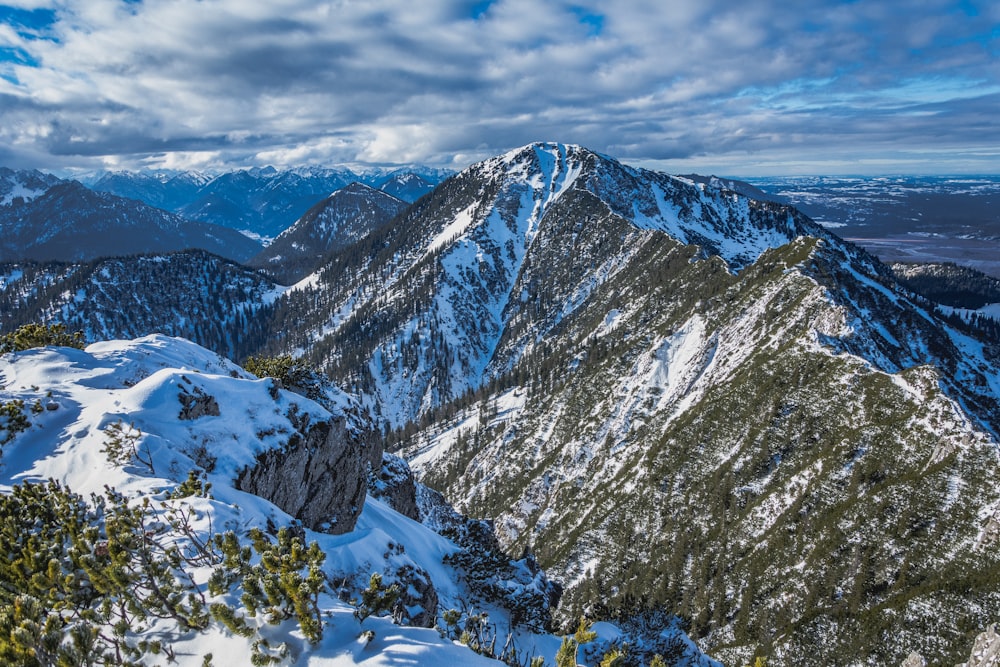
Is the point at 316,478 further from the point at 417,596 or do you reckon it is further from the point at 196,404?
the point at 417,596

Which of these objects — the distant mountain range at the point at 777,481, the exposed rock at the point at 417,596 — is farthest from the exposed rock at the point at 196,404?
the distant mountain range at the point at 777,481

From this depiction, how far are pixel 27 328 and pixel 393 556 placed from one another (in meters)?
50.1

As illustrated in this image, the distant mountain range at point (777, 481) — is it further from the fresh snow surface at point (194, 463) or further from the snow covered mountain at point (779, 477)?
the fresh snow surface at point (194, 463)

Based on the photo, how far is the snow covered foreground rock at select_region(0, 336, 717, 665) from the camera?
48.2ft

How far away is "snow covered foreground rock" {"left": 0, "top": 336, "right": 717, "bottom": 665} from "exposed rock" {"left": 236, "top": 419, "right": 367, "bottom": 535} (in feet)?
0.67

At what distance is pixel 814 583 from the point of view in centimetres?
6788

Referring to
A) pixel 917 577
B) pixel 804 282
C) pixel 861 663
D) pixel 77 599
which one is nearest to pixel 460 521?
pixel 861 663

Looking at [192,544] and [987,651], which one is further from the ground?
[192,544]

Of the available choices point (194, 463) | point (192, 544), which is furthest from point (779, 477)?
point (192, 544)

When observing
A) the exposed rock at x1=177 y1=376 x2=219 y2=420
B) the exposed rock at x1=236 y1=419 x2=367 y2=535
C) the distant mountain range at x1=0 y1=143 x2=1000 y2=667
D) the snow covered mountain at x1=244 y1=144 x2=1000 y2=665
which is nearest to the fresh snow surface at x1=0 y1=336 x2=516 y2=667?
the exposed rock at x1=177 y1=376 x2=219 y2=420

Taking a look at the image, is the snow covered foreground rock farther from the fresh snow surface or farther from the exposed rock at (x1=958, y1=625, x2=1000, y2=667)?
the exposed rock at (x1=958, y1=625, x2=1000, y2=667)

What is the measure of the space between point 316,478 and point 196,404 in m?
11.5

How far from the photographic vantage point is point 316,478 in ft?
142

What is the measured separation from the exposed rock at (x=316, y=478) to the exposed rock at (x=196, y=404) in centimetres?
554
